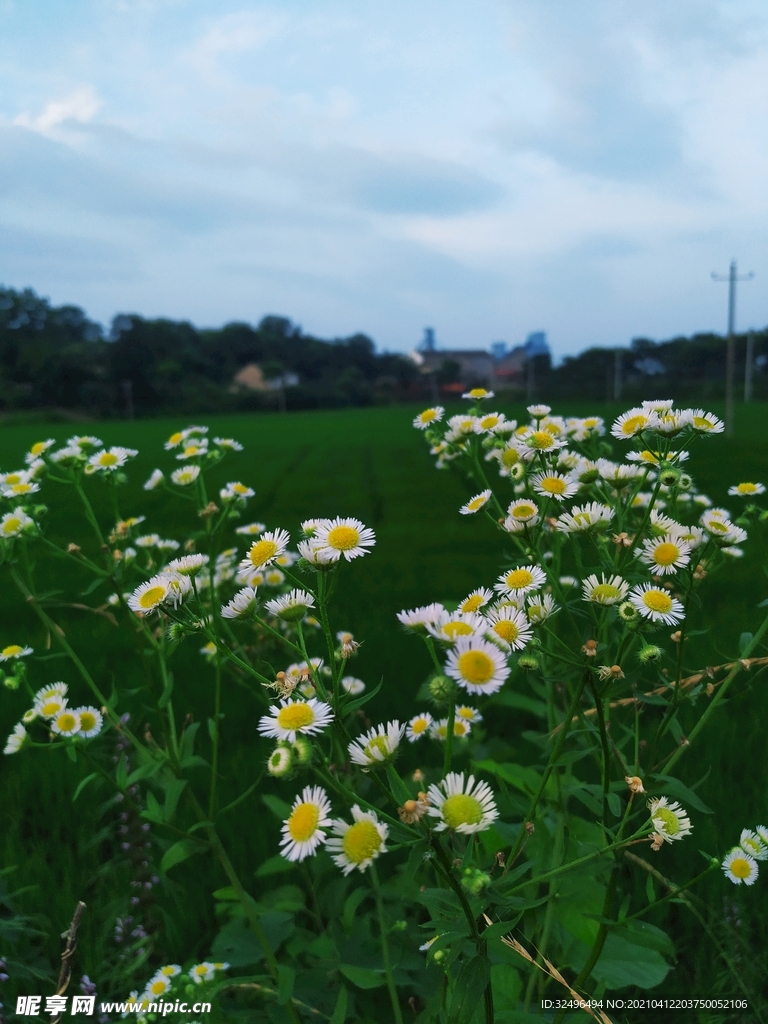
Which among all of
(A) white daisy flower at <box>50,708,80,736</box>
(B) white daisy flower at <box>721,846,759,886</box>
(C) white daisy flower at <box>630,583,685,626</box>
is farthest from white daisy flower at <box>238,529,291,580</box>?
(B) white daisy flower at <box>721,846,759,886</box>

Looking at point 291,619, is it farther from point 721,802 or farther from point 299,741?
point 721,802

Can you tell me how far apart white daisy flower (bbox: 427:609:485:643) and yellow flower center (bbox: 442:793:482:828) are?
20 centimetres

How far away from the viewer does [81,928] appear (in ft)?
5.65

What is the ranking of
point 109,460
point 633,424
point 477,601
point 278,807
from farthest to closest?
point 109,460 → point 278,807 → point 633,424 → point 477,601

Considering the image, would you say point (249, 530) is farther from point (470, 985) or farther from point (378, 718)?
point (470, 985)

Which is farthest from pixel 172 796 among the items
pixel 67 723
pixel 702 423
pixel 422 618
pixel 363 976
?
pixel 702 423

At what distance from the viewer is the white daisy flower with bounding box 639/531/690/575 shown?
122 cm

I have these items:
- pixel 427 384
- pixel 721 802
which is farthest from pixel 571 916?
pixel 427 384

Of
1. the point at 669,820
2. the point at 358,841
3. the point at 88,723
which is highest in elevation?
the point at 358,841

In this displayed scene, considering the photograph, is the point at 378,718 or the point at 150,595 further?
the point at 378,718

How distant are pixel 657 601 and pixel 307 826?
2.23 ft

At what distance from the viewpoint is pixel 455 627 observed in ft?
3.05

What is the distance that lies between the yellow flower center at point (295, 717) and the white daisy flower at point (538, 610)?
0.40 m

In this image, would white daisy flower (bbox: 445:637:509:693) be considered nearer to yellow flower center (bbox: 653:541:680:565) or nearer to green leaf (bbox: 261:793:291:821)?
yellow flower center (bbox: 653:541:680:565)
